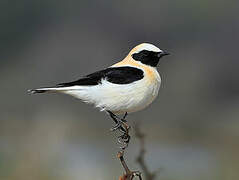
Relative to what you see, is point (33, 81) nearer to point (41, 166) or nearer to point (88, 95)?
point (41, 166)

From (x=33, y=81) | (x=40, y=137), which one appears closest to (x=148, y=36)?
(x=33, y=81)

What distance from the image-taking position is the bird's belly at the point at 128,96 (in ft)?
6.85

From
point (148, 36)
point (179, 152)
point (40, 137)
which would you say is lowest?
point (179, 152)

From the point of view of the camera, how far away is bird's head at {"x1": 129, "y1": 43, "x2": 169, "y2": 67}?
2279mm

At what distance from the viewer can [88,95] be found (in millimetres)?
2133

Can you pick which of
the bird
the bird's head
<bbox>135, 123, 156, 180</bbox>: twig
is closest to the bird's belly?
the bird

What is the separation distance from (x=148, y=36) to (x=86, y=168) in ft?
7.20

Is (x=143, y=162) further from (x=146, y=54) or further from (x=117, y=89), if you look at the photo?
(x=146, y=54)

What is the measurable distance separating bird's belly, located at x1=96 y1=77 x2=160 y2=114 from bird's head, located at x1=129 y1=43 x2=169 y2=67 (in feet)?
0.60

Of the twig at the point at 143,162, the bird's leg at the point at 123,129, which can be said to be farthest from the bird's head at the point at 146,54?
the twig at the point at 143,162

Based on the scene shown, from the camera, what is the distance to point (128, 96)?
2.10 m

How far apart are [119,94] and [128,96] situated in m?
0.03

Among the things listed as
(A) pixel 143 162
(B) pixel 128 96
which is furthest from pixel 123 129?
(A) pixel 143 162

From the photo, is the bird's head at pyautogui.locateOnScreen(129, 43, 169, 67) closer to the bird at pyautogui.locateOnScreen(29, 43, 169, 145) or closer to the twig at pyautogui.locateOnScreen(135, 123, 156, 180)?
the bird at pyautogui.locateOnScreen(29, 43, 169, 145)
